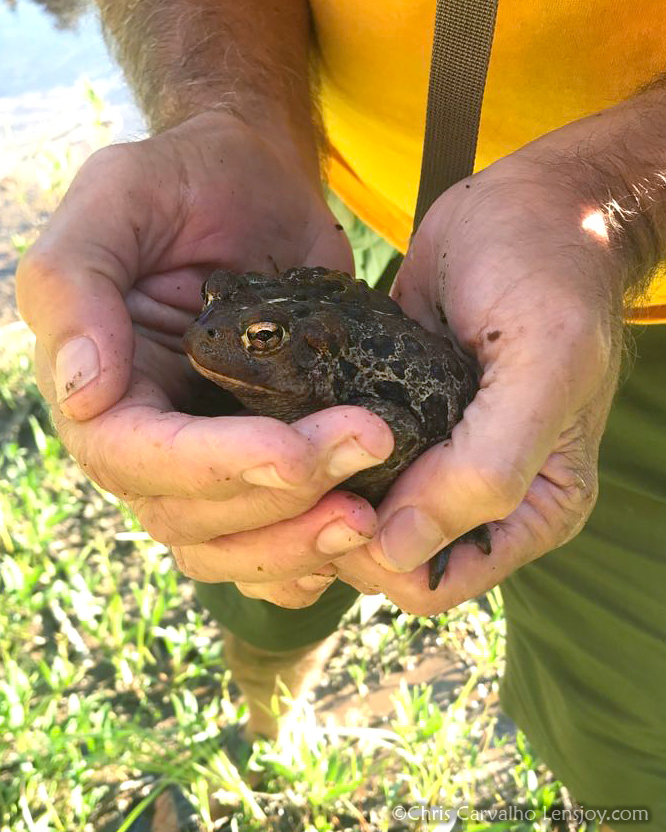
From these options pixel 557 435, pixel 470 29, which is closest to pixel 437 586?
pixel 557 435

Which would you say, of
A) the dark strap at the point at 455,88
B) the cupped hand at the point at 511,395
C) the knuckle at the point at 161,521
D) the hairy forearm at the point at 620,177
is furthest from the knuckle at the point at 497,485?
the dark strap at the point at 455,88

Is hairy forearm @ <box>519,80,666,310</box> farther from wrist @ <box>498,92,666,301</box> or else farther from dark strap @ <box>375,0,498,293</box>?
dark strap @ <box>375,0,498,293</box>

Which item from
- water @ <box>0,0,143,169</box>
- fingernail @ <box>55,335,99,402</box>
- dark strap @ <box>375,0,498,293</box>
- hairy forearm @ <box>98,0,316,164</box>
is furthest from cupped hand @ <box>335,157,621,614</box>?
water @ <box>0,0,143,169</box>

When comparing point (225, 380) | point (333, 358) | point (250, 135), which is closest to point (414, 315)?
point (333, 358)

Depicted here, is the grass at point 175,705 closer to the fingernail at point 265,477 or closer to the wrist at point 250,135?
the fingernail at point 265,477

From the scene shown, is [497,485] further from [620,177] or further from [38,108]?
[38,108]
